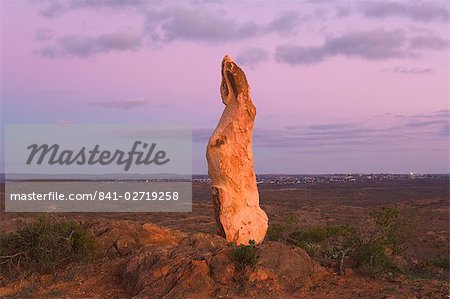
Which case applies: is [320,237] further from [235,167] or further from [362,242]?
[235,167]

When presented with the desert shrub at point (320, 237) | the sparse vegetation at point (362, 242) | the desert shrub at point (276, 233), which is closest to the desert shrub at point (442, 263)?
the sparse vegetation at point (362, 242)

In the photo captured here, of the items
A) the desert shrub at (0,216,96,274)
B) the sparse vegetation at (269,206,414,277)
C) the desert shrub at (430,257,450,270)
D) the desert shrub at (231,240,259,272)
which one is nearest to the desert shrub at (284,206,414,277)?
the sparse vegetation at (269,206,414,277)

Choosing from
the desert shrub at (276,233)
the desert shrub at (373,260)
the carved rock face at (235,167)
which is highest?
the carved rock face at (235,167)

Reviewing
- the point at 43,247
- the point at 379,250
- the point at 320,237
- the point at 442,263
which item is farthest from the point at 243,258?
the point at 442,263

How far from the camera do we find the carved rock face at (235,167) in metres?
11.9

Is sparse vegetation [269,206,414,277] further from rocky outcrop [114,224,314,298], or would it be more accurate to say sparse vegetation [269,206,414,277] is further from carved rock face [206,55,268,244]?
carved rock face [206,55,268,244]

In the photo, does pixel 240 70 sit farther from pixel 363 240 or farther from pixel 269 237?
pixel 269 237

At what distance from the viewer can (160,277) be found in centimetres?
953

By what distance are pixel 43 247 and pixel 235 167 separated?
4658 millimetres

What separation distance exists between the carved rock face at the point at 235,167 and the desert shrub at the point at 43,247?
319cm

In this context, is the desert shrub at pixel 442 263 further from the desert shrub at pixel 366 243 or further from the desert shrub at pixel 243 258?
the desert shrub at pixel 243 258

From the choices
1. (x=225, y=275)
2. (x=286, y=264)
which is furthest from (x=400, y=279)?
(x=225, y=275)

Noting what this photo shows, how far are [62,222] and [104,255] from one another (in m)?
1.37

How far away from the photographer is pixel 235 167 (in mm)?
11969
